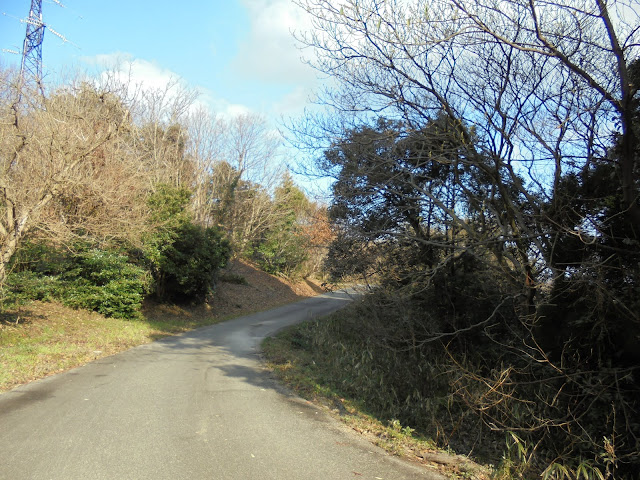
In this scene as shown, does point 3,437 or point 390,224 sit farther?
point 390,224

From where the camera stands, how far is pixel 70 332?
1291cm

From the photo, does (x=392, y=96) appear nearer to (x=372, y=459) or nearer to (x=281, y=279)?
(x=372, y=459)

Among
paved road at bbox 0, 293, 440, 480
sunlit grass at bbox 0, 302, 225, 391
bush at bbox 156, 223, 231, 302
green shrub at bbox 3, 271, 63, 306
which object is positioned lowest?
sunlit grass at bbox 0, 302, 225, 391

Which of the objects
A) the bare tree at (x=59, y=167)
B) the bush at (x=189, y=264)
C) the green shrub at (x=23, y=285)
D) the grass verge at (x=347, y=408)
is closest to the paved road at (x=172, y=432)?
the grass verge at (x=347, y=408)

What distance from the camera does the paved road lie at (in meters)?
4.55

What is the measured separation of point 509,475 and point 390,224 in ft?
31.6

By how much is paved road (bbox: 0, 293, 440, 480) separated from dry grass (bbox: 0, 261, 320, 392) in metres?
0.71

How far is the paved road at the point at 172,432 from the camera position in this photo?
4551mm

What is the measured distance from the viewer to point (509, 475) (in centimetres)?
516

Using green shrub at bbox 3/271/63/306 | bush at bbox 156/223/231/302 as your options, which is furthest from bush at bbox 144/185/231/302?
green shrub at bbox 3/271/63/306

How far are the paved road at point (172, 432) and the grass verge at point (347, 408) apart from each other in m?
0.32

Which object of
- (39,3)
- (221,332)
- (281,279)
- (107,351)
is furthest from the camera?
(281,279)

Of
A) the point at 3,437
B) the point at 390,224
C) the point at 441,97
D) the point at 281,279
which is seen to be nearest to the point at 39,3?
the point at 390,224

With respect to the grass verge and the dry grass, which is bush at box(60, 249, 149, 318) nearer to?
the dry grass
